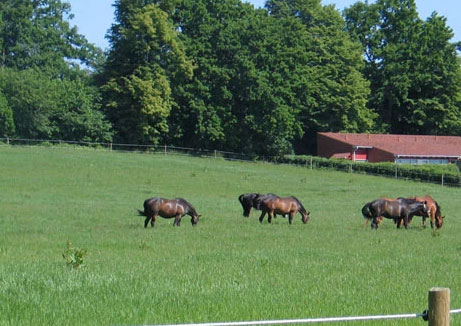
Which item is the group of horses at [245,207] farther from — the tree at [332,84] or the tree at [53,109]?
the tree at [332,84]

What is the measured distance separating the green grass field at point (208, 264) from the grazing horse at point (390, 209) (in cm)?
66

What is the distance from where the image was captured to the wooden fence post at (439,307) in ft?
19.6

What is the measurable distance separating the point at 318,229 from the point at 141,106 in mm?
51360

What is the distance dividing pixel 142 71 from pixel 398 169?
26.9 metres

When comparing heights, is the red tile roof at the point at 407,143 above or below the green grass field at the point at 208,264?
above

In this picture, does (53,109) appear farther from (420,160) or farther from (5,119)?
(420,160)

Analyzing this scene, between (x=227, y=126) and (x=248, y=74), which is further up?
(x=248, y=74)

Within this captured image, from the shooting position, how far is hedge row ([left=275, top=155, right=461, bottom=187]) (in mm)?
64500

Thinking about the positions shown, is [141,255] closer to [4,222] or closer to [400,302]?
[400,302]

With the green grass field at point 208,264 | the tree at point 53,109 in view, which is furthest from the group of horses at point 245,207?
the tree at point 53,109

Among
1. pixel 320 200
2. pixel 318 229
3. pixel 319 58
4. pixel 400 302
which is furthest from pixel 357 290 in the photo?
pixel 319 58

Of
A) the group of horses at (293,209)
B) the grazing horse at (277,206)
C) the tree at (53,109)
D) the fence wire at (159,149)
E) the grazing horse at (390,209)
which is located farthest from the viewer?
the tree at (53,109)

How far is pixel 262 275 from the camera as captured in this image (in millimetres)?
12938

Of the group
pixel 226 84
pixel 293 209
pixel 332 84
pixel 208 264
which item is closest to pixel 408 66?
pixel 332 84
